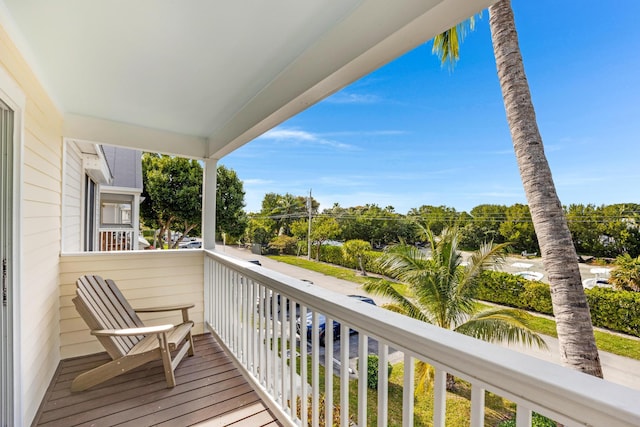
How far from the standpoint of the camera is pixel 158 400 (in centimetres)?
235

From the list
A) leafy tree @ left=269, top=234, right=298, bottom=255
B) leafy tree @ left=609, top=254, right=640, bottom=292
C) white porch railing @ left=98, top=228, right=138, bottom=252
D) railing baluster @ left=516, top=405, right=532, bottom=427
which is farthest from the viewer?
white porch railing @ left=98, top=228, right=138, bottom=252

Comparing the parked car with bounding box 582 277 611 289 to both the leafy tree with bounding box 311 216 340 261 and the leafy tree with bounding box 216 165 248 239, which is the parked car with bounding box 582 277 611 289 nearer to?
the leafy tree with bounding box 311 216 340 261

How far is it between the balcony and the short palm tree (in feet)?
5.96

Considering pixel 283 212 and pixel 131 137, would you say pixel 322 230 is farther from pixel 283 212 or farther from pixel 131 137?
pixel 131 137

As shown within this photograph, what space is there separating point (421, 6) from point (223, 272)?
282 cm

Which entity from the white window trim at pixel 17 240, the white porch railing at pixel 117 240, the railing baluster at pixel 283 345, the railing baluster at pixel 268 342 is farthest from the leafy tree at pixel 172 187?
the railing baluster at pixel 283 345

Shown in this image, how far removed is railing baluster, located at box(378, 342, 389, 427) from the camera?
1.21 metres

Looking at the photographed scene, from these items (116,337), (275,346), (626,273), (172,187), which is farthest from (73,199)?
(172,187)

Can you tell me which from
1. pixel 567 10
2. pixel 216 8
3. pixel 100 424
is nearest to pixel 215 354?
pixel 100 424

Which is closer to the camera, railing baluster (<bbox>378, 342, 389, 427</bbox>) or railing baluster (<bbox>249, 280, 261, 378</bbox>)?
railing baluster (<bbox>378, 342, 389, 427</bbox>)

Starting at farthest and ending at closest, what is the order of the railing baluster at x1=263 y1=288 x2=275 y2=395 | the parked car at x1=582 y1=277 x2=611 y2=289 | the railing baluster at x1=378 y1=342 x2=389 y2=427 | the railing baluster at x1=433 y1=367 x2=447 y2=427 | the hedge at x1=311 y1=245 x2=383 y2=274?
the hedge at x1=311 y1=245 x2=383 y2=274, the parked car at x1=582 y1=277 x2=611 y2=289, the railing baluster at x1=263 y1=288 x2=275 y2=395, the railing baluster at x1=378 y1=342 x2=389 y2=427, the railing baluster at x1=433 y1=367 x2=447 y2=427

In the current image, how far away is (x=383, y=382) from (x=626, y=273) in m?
2.76

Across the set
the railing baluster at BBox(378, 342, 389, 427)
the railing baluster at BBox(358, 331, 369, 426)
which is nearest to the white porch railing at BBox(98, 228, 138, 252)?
the railing baluster at BBox(358, 331, 369, 426)

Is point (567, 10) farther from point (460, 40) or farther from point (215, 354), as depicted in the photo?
point (215, 354)
